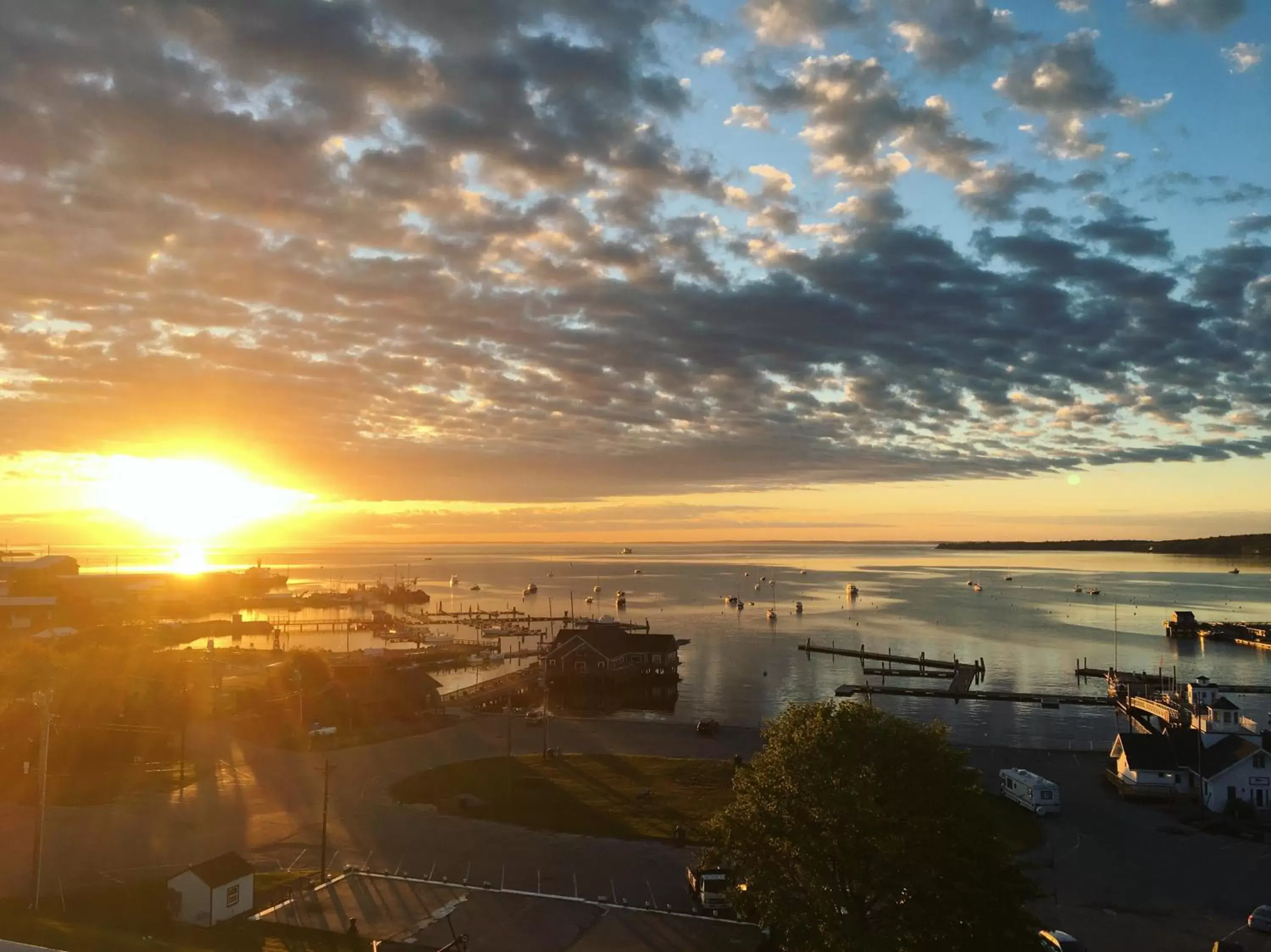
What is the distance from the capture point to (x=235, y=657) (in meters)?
95.2

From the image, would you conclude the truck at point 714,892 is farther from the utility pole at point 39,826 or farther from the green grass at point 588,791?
the utility pole at point 39,826

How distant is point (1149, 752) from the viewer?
1775 inches

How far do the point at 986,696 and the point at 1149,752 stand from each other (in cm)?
3498

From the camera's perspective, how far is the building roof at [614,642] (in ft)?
290

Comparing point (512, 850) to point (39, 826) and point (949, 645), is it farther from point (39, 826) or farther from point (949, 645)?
point (949, 645)

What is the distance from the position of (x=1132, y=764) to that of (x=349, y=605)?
165517 millimetres

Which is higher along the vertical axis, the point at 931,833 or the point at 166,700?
the point at 931,833

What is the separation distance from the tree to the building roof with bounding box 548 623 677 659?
66476 millimetres

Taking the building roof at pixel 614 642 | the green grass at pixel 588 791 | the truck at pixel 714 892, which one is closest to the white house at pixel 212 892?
the green grass at pixel 588 791

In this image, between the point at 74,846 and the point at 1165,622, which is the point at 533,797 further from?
the point at 1165,622

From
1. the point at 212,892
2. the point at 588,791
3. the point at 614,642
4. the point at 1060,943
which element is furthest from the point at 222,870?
the point at 614,642

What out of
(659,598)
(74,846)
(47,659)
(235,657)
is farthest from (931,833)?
(659,598)

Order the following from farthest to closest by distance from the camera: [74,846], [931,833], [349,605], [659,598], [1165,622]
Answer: [659,598] < [349,605] < [1165,622] < [74,846] < [931,833]

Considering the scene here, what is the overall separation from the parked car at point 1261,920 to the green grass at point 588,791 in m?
18.1
